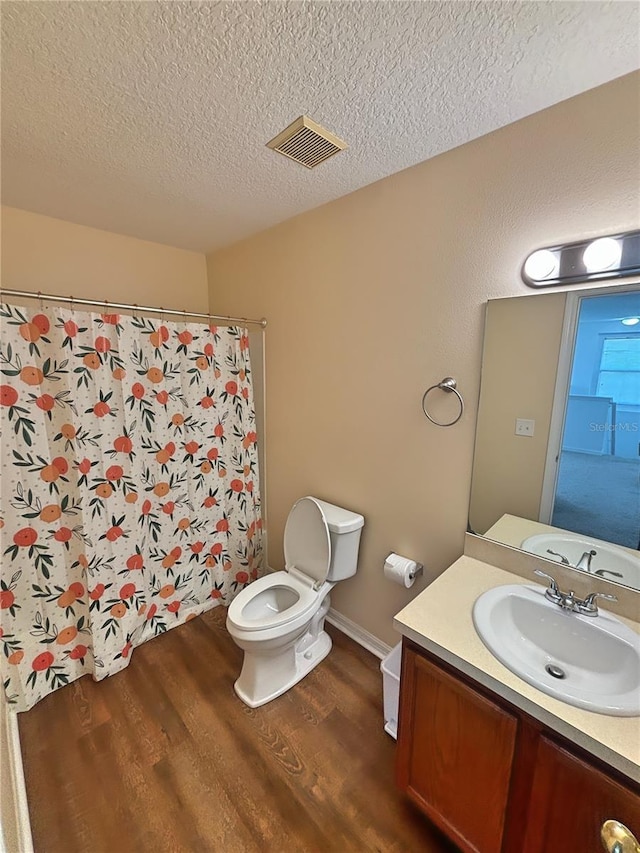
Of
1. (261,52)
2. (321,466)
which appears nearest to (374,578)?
(321,466)

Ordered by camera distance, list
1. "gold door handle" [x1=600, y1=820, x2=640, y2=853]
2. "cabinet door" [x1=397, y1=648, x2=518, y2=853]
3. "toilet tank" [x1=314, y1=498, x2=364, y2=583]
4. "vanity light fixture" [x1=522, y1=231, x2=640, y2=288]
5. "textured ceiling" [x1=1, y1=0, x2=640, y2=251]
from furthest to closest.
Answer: "toilet tank" [x1=314, y1=498, x2=364, y2=583] → "vanity light fixture" [x1=522, y1=231, x2=640, y2=288] → "cabinet door" [x1=397, y1=648, x2=518, y2=853] → "textured ceiling" [x1=1, y1=0, x2=640, y2=251] → "gold door handle" [x1=600, y1=820, x2=640, y2=853]

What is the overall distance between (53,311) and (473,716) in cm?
215

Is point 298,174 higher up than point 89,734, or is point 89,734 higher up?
point 298,174

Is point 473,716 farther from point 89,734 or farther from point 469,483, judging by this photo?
point 89,734

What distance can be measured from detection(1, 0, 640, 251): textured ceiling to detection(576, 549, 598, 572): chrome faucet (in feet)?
4.74

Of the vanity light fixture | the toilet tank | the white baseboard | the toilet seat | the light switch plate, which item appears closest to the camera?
the vanity light fixture

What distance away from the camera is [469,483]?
58.2 inches

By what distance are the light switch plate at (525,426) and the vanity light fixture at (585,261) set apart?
1.57 ft

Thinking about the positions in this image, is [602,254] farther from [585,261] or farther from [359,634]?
[359,634]

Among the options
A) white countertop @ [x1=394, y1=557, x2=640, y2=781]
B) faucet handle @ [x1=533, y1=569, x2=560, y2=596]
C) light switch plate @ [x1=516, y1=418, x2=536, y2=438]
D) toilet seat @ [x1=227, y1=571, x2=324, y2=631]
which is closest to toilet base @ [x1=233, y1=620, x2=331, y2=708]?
toilet seat @ [x1=227, y1=571, x2=324, y2=631]

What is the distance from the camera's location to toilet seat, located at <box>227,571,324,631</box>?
163cm

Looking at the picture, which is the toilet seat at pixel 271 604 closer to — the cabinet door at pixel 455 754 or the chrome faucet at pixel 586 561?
the cabinet door at pixel 455 754

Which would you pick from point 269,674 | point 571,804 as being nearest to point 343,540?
point 269,674

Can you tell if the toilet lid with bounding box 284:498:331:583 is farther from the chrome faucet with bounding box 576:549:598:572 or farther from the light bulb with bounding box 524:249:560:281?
the light bulb with bounding box 524:249:560:281
